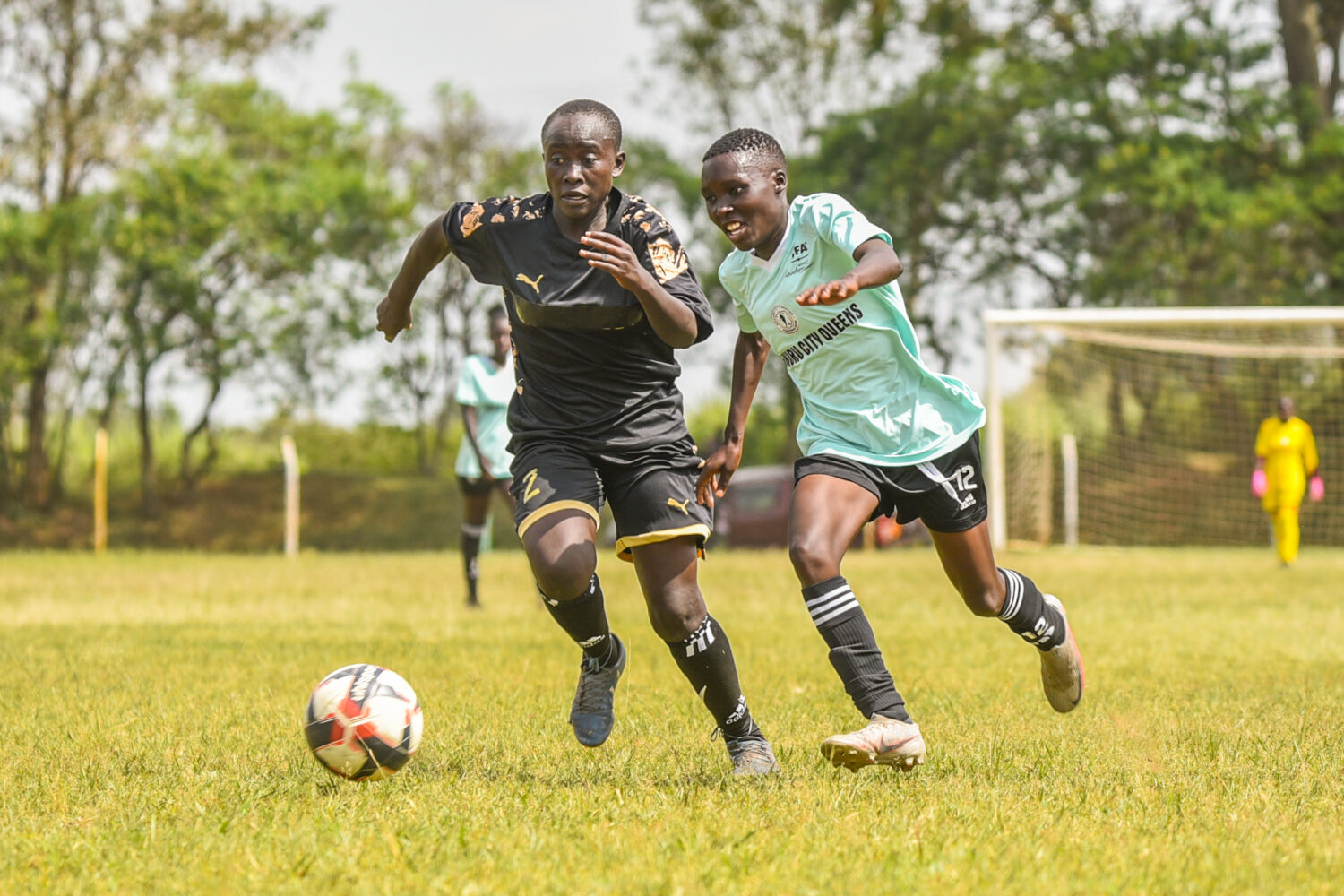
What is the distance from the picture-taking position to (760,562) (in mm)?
18891

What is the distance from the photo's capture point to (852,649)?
446 cm

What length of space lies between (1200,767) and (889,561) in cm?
1528

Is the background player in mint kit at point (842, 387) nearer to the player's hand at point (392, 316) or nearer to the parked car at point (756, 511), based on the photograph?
the player's hand at point (392, 316)

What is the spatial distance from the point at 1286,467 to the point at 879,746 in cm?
1534

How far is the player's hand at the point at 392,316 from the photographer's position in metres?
5.07

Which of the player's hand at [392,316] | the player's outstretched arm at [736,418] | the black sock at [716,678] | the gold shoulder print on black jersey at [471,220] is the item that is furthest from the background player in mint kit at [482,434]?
the black sock at [716,678]

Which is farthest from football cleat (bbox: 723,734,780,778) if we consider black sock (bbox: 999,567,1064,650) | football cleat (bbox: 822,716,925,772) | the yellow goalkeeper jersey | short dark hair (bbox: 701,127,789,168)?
the yellow goalkeeper jersey

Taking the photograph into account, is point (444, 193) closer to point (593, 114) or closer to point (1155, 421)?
point (1155, 421)

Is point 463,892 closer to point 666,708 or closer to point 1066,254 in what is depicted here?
point 666,708

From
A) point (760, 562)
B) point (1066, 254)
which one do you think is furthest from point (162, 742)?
point (1066, 254)

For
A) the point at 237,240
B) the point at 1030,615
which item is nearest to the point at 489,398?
the point at 1030,615

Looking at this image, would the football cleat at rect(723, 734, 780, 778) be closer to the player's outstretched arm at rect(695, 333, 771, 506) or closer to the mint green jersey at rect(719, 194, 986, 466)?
the player's outstretched arm at rect(695, 333, 771, 506)

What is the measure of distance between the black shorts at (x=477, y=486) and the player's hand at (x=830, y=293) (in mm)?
7541

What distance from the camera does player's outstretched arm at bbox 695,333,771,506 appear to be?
4.95 meters
